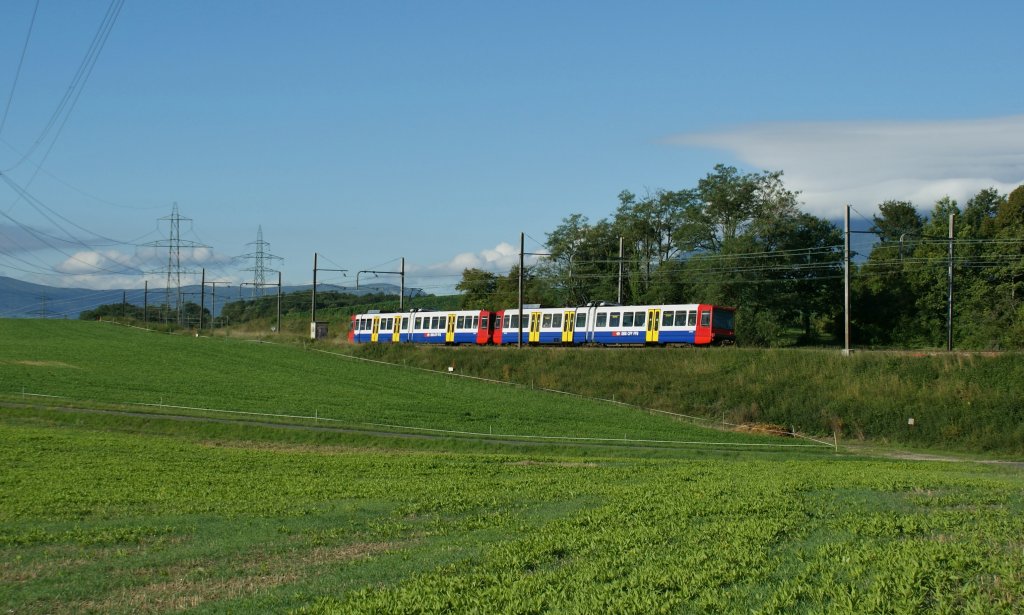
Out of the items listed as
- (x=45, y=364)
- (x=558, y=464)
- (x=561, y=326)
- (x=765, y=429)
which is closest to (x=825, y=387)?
(x=765, y=429)

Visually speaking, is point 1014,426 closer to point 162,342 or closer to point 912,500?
point 912,500

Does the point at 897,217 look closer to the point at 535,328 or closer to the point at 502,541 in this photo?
the point at 535,328

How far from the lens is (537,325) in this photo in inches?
2911

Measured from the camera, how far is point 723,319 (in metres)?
61.6

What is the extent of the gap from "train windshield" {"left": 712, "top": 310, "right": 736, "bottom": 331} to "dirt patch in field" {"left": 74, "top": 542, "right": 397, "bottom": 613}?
50060 millimetres

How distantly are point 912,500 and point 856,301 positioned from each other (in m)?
68.7

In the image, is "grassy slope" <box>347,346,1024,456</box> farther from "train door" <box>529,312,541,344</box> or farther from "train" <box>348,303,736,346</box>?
"train door" <box>529,312,541,344</box>

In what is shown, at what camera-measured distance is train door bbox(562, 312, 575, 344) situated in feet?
231

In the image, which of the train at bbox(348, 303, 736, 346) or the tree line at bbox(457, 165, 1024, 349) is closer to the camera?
the train at bbox(348, 303, 736, 346)

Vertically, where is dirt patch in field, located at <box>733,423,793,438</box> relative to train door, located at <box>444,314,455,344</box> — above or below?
below

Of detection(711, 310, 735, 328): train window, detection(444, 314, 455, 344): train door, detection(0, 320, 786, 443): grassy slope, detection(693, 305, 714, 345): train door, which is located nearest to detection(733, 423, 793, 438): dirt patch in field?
detection(0, 320, 786, 443): grassy slope

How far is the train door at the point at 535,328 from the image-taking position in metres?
73.8

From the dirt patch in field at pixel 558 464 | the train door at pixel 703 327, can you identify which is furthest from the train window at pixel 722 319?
the dirt patch in field at pixel 558 464

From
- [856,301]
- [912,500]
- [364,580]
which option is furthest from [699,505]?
[856,301]
